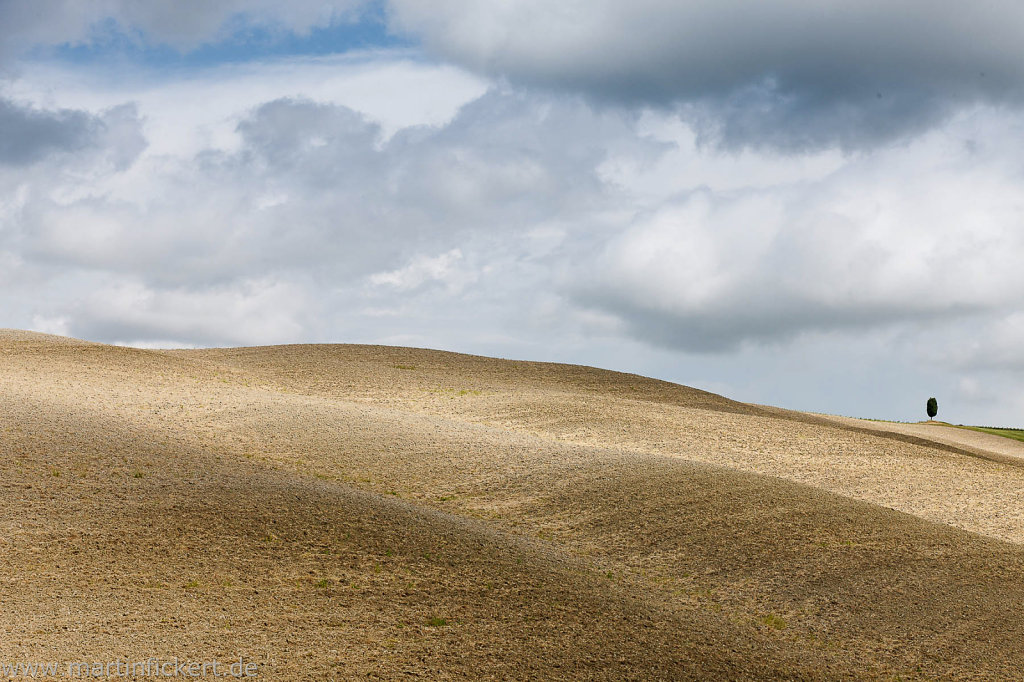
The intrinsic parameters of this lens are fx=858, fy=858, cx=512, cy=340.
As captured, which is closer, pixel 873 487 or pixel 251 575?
pixel 251 575

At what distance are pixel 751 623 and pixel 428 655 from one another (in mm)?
4598

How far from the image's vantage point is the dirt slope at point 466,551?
998cm

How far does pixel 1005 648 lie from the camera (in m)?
11.3

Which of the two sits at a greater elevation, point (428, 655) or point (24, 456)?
point (24, 456)

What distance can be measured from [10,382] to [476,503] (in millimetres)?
14626

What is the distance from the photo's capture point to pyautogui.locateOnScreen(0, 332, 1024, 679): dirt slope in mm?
9984

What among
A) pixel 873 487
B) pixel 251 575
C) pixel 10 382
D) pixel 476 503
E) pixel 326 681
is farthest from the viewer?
pixel 10 382

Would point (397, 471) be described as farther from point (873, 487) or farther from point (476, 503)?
point (873, 487)

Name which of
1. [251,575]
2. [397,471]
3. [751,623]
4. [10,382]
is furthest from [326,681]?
[10,382]

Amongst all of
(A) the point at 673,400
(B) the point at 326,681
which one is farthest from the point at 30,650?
(A) the point at 673,400

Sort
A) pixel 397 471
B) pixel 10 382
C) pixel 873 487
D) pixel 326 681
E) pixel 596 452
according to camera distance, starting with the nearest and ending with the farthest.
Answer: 1. pixel 326 681
2. pixel 397 471
3. pixel 596 452
4. pixel 873 487
5. pixel 10 382

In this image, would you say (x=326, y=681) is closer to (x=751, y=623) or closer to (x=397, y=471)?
(x=751, y=623)

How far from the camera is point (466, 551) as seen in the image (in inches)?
483

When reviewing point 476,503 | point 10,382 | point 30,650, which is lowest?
point 30,650
